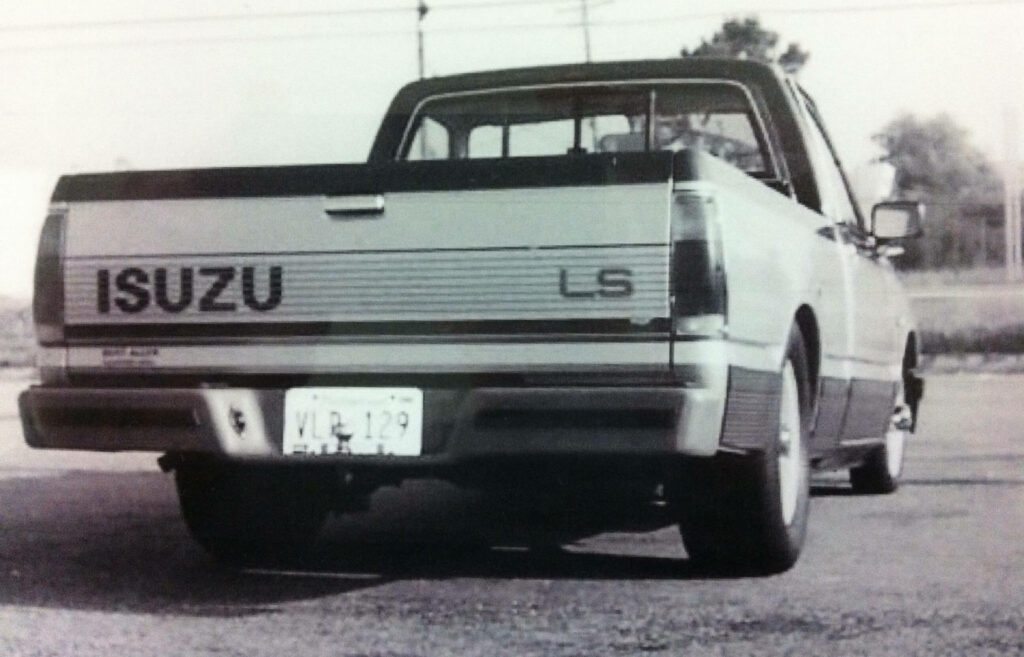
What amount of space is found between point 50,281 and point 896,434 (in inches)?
154

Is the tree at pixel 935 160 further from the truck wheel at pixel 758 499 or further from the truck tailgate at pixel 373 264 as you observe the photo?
the truck tailgate at pixel 373 264

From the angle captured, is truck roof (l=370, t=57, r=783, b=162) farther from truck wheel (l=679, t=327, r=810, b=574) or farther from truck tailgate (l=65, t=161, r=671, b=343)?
truck tailgate (l=65, t=161, r=671, b=343)

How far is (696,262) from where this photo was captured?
403cm

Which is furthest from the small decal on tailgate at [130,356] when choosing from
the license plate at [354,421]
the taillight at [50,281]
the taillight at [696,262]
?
the taillight at [696,262]

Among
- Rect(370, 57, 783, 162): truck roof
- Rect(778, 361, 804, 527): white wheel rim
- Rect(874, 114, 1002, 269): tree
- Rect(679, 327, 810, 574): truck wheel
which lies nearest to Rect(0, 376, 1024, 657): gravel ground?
Rect(679, 327, 810, 574): truck wheel

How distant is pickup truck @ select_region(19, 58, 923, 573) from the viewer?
4.05 meters

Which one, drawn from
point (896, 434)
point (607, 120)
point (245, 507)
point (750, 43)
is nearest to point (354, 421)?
point (245, 507)

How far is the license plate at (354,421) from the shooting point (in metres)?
4.23

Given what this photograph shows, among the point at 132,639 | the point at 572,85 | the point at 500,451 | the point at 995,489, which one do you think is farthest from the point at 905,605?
the point at 995,489

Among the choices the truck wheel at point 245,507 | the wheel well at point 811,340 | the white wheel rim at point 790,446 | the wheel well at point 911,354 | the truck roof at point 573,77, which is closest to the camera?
the white wheel rim at point 790,446

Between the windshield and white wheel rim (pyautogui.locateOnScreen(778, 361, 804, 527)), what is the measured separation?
946mm

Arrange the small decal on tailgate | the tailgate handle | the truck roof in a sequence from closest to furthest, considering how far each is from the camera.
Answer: the tailgate handle < the small decal on tailgate < the truck roof

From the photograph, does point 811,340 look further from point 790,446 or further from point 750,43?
point 750,43

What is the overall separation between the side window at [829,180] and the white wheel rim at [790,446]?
0.85 metres
